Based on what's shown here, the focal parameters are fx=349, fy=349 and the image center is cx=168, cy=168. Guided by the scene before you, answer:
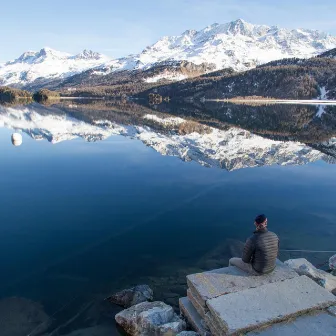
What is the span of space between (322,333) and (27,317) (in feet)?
33.2

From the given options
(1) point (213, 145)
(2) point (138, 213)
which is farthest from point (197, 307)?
(1) point (213, 145)

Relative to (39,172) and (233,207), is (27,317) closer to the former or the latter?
(233,207)

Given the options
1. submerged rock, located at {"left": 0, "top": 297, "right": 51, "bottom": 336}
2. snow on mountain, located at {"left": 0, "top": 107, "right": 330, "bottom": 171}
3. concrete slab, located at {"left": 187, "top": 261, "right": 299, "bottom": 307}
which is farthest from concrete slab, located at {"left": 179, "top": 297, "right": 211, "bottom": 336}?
snow on mountain, located at {"left": 0, "top": 107, "right": 330, "bottom": 171}

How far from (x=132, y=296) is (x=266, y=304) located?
544 cm

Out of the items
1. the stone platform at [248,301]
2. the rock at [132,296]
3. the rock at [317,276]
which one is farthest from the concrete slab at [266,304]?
the rock at [132,296]

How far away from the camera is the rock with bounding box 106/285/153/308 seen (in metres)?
13.5

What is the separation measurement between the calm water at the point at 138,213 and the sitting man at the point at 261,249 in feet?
12.3

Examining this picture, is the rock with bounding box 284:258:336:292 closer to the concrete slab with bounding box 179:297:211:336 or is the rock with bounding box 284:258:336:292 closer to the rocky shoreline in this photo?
the rocky shoreline

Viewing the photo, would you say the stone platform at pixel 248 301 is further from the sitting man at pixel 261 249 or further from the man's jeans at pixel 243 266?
the sitting man at pixel 261 249

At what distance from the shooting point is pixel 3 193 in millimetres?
26297

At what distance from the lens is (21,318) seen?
12.9m

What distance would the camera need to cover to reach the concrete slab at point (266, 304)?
9914 mm

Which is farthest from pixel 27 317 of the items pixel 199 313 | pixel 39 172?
pixel 39 172

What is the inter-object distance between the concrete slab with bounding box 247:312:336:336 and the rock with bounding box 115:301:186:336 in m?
2.85
